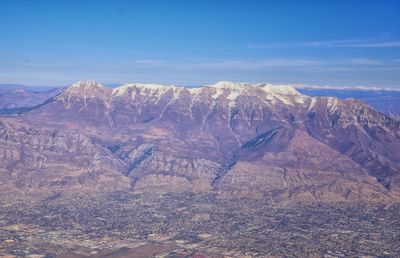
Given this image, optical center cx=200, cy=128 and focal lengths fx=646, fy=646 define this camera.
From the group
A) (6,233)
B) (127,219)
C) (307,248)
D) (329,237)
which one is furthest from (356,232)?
(6,233)

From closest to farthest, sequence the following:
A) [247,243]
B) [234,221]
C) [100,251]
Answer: [100,251] < [247,243] < [234,221]

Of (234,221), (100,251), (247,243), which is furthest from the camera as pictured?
(234,221)

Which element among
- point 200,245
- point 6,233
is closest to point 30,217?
point 6,233

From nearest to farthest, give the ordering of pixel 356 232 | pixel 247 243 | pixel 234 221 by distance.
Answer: pixel 247 243
pixel 356 232
pixel 234 221

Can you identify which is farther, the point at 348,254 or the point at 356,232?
the point at 356,232

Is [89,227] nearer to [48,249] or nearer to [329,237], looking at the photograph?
[48,249]

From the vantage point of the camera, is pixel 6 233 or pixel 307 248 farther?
pixel 6 233

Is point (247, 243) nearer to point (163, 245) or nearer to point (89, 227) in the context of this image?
point (163, 245)

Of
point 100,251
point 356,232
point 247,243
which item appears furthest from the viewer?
point 356,232
